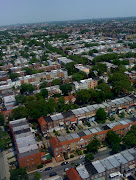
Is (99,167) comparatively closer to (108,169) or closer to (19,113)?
(108,169)

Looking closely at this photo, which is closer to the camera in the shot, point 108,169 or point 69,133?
point 108,169

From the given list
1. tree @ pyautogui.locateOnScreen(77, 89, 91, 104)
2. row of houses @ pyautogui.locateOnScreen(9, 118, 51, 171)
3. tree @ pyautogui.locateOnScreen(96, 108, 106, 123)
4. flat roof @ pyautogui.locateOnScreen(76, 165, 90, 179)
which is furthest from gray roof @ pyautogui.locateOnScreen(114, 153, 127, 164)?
tree @ pyautogui.locateOnScreen(77, 89, 91, 104)

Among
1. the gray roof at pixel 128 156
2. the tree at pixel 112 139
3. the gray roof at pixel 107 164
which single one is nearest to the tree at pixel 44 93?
the tree at pixel 112 139

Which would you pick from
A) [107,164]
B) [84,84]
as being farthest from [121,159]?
[84,84]

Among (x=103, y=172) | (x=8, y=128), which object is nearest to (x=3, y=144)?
(x=8, y=128)

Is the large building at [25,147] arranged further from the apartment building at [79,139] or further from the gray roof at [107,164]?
the gray roof at [107,164]
